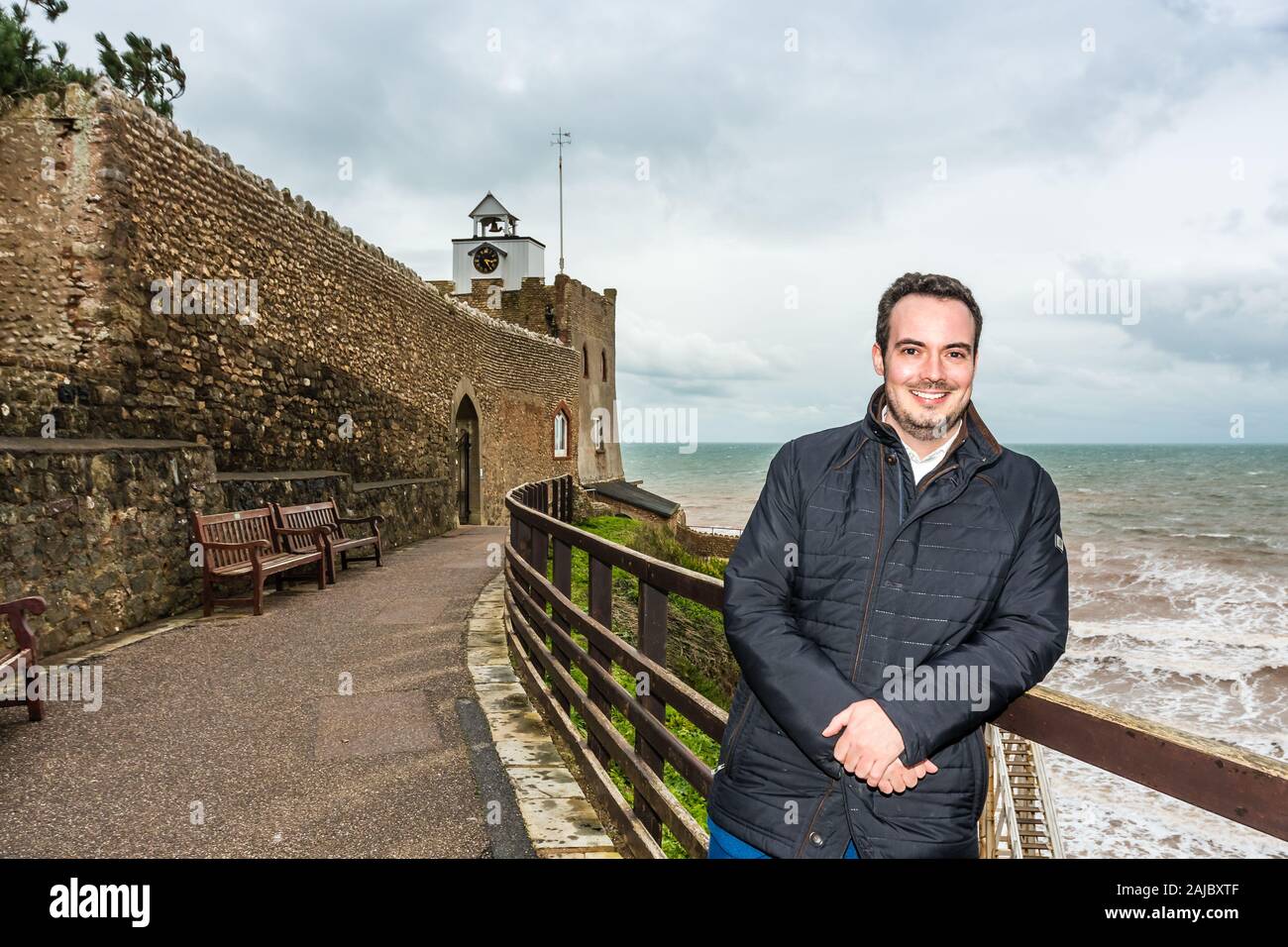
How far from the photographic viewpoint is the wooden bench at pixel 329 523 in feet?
30.7

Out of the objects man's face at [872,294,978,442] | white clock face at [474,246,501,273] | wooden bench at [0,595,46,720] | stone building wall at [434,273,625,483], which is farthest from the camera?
white clock face at [474,246,501,273]

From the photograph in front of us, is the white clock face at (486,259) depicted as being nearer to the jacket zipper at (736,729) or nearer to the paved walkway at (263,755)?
the paved walkway at (263,755)

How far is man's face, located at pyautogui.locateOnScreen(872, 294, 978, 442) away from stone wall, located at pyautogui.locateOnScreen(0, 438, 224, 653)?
18.9 feet

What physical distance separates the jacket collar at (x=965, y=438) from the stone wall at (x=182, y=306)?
7447mm

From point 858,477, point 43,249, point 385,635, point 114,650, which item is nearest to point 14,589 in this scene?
point 114,650

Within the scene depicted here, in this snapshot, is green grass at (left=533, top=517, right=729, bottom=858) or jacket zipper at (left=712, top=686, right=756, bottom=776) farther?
green grass at (left=533, top=517, right=729, bottom=858)

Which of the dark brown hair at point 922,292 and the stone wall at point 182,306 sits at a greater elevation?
the stone wall at point 182,306

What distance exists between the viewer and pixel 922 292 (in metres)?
1.86

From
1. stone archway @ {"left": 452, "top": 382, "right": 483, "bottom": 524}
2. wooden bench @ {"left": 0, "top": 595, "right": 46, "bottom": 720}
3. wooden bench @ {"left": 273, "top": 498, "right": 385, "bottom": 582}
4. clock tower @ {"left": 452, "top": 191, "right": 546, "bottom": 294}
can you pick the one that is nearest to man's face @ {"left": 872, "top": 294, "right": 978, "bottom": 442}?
wooden bench @ {"left": 0, "top": 595, "right": 46, "bottom": 720}

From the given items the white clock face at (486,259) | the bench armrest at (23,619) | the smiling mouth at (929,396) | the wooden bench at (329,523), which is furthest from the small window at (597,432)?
the smiling mouth at (929,396)

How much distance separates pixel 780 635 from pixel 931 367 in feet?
2.06

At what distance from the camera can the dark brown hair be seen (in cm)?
185

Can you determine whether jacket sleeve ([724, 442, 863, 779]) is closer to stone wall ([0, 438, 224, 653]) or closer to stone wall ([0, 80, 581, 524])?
stone wall ([0, 438, 224, 653])
